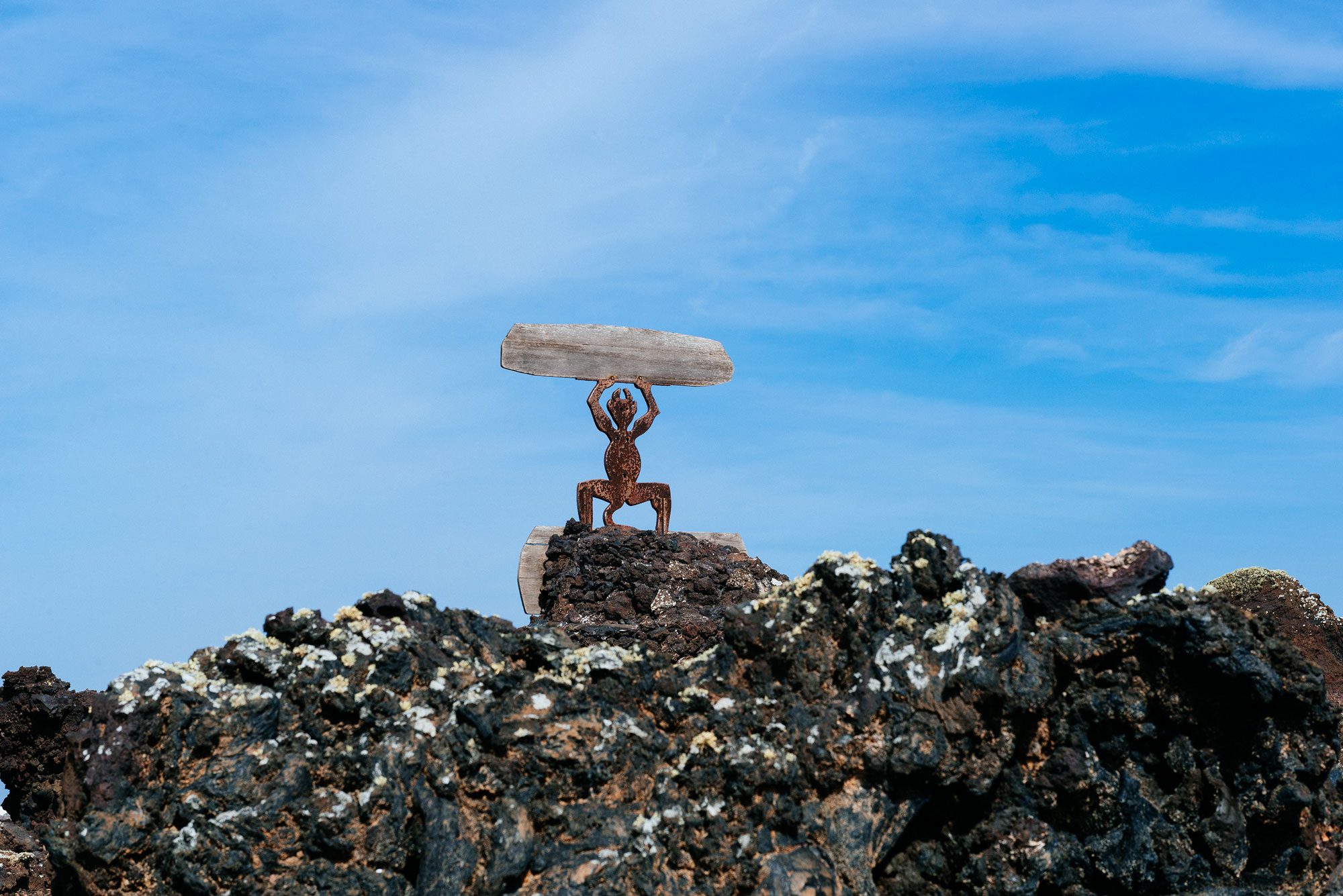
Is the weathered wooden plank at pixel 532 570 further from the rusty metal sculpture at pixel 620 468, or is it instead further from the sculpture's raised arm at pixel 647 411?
the sculpture's raised arm at pixel 647 411

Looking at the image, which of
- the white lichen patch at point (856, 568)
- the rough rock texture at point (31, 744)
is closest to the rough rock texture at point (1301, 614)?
the white lichen patch at point (856, 568)

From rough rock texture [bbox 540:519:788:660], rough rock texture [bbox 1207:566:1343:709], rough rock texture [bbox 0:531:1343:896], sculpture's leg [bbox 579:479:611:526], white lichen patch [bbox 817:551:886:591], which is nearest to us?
rough rock texture [bbox 0:531:1343:896]

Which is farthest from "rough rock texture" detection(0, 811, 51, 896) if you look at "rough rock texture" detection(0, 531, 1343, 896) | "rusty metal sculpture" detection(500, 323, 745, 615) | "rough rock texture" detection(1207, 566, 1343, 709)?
"rough rock texture" detection(1207, 566, 1343, 709)

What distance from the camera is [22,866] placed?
6285 millimetres

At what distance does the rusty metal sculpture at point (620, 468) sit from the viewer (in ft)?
32.1

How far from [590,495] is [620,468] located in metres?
0.36

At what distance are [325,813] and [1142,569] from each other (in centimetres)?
380

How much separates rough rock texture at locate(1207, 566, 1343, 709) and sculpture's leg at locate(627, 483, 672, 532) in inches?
183

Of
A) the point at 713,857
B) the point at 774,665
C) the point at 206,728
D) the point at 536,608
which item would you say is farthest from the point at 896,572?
the point at 536,608

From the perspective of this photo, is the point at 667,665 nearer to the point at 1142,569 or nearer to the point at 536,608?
the point at 1142,569

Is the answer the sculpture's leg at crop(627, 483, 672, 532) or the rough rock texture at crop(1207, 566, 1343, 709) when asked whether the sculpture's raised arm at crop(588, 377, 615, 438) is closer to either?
the sculpture's leg at crop(627, 483, 672, 532)

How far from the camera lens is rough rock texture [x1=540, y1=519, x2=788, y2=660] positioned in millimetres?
8070

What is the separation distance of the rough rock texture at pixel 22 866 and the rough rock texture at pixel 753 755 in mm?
2097

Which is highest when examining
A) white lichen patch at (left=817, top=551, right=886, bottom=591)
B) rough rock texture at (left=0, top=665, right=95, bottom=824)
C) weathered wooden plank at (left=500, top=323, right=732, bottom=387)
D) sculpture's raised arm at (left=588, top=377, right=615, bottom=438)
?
weathered wooden plank at (left=500, top=323, right=732, bottom=387)
